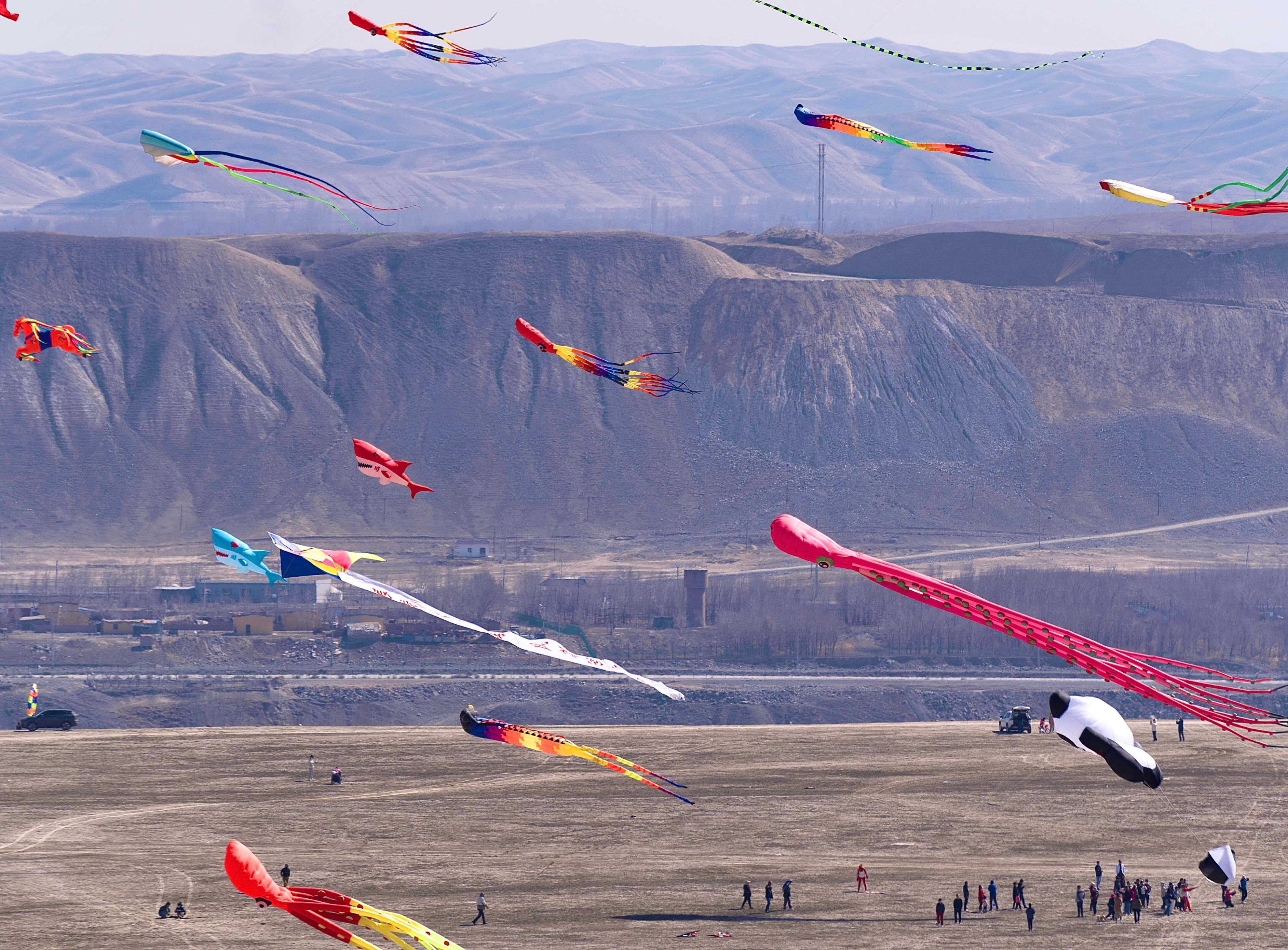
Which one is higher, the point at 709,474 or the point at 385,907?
the point at 385,907

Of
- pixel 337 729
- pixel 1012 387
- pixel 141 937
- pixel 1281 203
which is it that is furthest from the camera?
pixel 1012 387

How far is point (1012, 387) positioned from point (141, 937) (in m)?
145

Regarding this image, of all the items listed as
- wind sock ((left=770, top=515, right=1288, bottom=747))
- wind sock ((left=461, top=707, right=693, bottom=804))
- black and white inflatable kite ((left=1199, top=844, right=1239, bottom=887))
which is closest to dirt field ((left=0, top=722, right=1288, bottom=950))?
wind sock ((left=461, top=707, right=693, bottom=804))

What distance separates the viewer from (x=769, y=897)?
156 ft

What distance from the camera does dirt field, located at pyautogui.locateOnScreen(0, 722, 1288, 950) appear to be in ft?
152

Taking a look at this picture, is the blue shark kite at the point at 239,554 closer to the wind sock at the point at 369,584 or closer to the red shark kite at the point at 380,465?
the wind sock at the point at 369,584

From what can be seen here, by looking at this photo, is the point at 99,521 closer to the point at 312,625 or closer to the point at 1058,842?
the point at 312,625

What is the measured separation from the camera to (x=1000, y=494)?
529ft

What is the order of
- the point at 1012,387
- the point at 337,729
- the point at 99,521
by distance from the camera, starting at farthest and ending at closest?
the point at 1012,387
the point at 99,521
the point at 337,729

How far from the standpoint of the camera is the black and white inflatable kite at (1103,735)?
664 inches

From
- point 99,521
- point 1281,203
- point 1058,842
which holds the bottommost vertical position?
point 99,521

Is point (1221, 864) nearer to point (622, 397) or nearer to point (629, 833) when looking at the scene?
point (629, 833)

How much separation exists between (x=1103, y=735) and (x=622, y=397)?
533ft

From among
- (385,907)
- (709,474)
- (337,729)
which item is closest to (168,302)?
(709,474)
